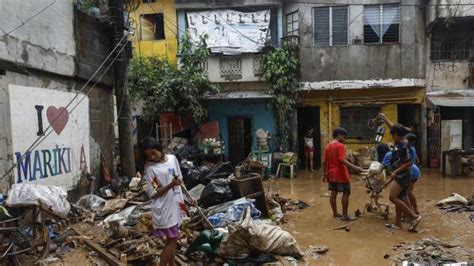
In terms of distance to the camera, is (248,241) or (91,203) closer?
(248,241)

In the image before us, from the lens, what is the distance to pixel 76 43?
849 centimetres

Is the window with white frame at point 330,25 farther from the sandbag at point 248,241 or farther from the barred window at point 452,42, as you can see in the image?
the sandbag at point 248,241

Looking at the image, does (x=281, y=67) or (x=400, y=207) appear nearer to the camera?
(x=400, y=207)

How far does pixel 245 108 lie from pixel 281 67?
256 centimetres

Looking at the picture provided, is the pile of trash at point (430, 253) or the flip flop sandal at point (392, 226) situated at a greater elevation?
the pile of trash at point (430, 253)

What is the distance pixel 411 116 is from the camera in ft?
56.1

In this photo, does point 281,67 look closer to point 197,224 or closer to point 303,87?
point 303,87

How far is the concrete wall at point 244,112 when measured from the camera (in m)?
16.7

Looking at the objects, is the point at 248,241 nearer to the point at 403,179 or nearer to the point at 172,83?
the point at 403,179

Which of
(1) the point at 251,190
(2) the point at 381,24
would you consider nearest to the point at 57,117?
(1) the point at 251,190

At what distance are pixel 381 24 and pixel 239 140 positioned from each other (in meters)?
7.69

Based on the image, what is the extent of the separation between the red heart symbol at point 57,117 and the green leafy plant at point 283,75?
9.20m

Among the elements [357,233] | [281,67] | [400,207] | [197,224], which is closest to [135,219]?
[197,224]

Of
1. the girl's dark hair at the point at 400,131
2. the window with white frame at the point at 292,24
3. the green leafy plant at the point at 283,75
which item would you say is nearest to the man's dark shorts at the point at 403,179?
the girl's dark hair at the point at 400,131
